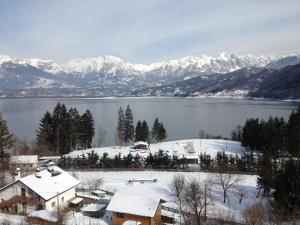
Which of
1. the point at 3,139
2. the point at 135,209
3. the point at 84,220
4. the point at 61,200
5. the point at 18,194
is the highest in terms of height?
the point at 3,139

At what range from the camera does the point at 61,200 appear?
32000mm

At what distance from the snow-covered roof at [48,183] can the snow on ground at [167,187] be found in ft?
16.8

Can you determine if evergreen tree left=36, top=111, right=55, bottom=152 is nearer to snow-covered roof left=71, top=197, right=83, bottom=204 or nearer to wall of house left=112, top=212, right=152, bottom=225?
snow-covered roof left=71, top=197, right=83, bottom=204

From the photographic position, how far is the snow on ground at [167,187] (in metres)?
30.8

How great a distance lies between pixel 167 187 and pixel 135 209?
10.2 metres

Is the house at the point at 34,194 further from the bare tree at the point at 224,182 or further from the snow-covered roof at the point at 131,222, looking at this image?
the bare tree at the point at 224,182

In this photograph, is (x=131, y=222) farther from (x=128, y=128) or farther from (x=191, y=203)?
(x=128, y=128)

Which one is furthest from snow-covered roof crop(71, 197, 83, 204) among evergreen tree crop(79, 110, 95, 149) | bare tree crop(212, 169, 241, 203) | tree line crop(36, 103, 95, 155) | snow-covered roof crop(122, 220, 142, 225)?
evergreen tree crop(79, 110, 95, 149)

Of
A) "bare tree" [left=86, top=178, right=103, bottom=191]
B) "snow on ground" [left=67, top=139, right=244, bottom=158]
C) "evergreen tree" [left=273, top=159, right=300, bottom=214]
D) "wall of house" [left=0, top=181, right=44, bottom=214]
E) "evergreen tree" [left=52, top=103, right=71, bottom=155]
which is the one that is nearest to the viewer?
"evergreen tree" [left=273, top=159, right=300, bottom=214]

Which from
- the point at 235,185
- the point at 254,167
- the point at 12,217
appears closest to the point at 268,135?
the point at 254,167

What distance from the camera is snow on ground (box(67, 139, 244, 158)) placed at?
58.0 m

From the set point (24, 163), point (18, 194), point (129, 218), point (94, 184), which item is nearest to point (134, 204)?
point (129, 218)

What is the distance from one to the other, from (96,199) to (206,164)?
19425 mm

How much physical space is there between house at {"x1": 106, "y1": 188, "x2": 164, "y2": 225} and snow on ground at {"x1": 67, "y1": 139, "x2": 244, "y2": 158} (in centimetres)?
2726
